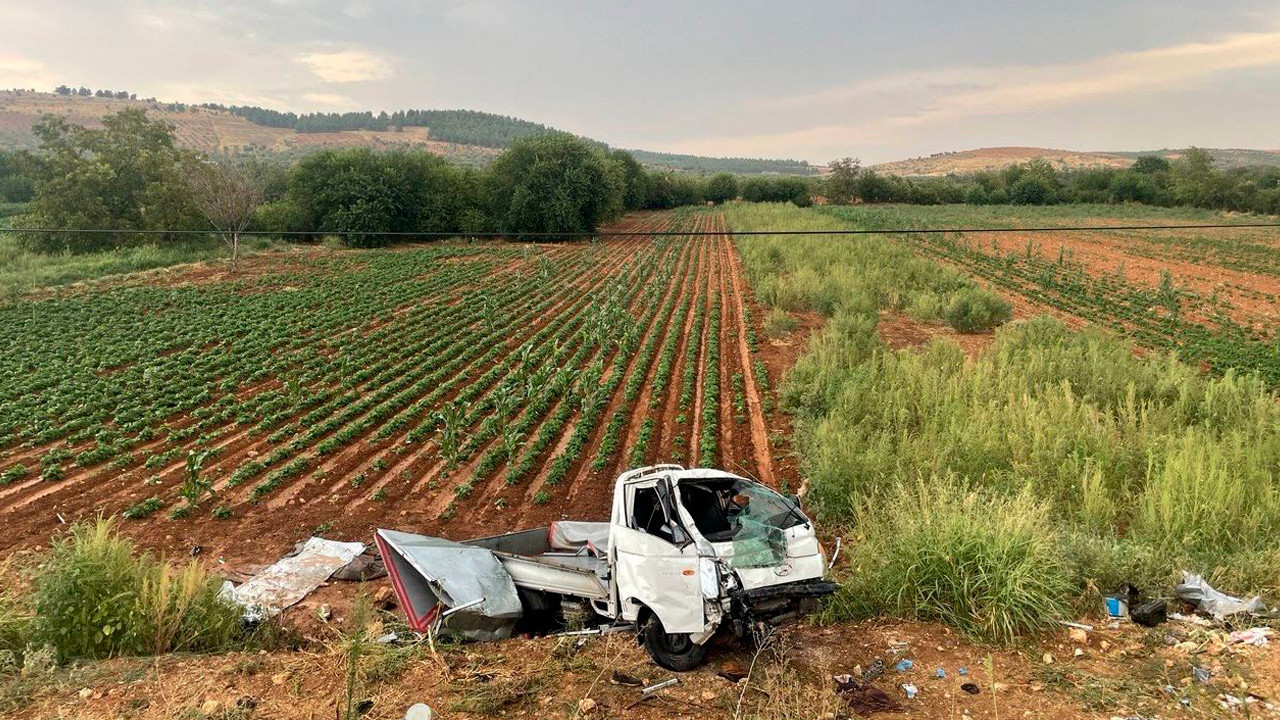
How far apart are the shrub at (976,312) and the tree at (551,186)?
36087 mm

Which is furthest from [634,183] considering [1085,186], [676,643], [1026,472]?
[676,643]

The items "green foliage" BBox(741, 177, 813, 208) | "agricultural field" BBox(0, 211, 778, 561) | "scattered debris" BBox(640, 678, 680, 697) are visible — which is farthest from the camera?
"green foliage" BBox(741, 177, 813, 208)

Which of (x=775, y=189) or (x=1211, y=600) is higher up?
(x=775, y=189)

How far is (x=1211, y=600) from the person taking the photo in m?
6.48

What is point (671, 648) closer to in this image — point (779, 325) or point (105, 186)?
point (779, 325)

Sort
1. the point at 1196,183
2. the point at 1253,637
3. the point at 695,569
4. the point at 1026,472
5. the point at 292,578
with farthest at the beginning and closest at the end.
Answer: the point at 1196,183 < the point at 1026,472 < the point at 292,578 < the point at 695,569 < the point at 1253,637

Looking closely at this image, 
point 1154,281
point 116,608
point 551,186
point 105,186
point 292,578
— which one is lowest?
point 292,578

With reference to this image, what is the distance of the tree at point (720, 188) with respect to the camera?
108000mm

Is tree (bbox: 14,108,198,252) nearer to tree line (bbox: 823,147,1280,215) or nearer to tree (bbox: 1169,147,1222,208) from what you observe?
tree line (bbox: 823,147,1280,215)

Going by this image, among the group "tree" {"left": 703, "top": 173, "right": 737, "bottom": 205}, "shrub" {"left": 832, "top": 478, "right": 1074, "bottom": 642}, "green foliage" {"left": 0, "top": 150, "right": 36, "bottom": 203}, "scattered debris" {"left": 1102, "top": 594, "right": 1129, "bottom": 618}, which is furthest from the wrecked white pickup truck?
"tree" {"left": 703, "top": 173, "right": 737, "bottom": 205}

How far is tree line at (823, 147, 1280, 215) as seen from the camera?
8481 centimetres

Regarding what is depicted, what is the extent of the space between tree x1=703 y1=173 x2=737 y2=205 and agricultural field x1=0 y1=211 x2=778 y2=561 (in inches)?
3167

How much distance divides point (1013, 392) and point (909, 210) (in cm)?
8220

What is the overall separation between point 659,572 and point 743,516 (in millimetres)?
1257
